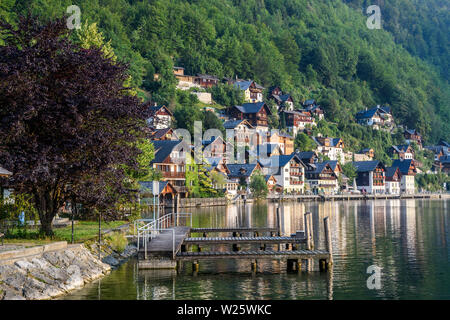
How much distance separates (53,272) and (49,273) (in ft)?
1.05

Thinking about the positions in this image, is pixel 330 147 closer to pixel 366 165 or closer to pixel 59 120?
pixel 366 165

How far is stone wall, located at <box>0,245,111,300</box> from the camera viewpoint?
1947cm

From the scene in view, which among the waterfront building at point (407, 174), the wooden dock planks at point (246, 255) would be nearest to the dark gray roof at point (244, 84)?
the waterfront building at point (407, 174)

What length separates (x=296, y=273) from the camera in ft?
91.7

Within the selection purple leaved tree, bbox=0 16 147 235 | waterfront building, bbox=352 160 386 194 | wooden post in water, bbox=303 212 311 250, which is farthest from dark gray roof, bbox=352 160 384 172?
purple leaved tree, bbox=0 16 147 235

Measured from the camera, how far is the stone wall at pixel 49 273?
1947 centimetres

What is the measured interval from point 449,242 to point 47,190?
28152 mm

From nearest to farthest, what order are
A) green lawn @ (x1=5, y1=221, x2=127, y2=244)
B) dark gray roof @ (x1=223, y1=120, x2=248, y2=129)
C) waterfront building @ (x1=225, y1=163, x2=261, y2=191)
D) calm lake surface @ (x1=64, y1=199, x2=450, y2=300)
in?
calm lake surface @ (x1=64, y1=199, x2=450, y2=300)
green lawn @ (x1=5, y1=221, x2=127, y2=244)
waterfront building @ (x1=225, y1=163, x2=261, y2=191)
dark gray roof @ (x1=223, y1=120, x2=248, y2=129)

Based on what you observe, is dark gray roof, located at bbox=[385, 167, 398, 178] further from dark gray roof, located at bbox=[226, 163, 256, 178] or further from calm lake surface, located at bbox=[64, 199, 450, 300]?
calm lake surface, located at bbox=[64, 199, 450, 300]

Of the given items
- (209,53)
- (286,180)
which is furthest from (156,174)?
(209,53)

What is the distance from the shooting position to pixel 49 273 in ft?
72.7

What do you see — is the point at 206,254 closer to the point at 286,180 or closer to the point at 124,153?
the point at 124,153

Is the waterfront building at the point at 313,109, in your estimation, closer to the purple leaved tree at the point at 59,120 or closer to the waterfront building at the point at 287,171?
the waterfront building at the point at 287,171

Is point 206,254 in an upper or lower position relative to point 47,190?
lower
